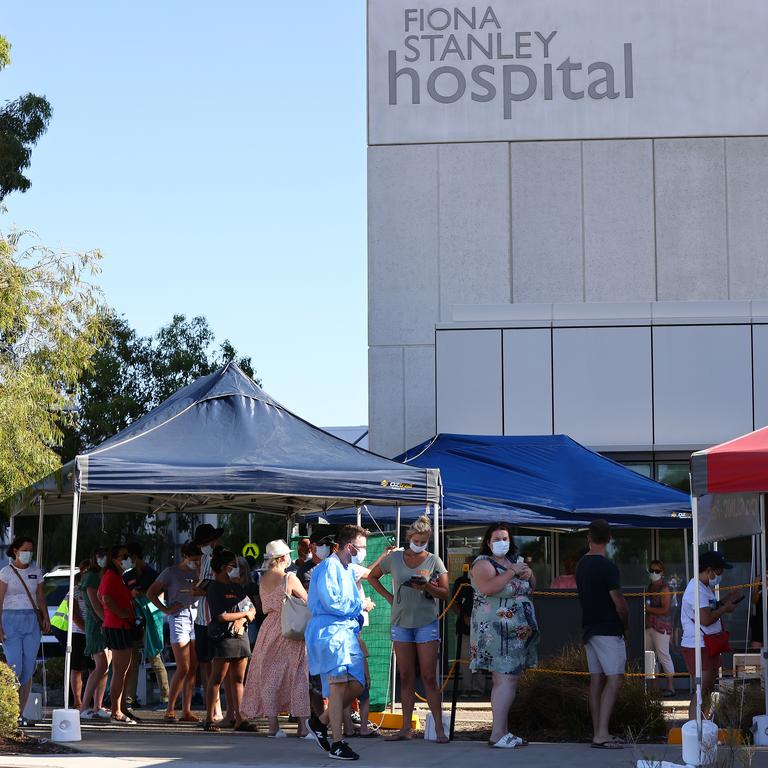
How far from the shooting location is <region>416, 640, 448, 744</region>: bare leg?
38.9 feet

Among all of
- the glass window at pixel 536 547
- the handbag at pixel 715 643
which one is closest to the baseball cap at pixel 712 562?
the handbag at pixel 715 643

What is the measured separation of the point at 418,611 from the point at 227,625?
2100 millimetres

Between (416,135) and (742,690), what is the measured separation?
15764mm

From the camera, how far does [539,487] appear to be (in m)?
17.8

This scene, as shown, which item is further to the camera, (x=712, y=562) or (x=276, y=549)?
(x=712, y=562)

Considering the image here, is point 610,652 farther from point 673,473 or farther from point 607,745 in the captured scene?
point 673,473

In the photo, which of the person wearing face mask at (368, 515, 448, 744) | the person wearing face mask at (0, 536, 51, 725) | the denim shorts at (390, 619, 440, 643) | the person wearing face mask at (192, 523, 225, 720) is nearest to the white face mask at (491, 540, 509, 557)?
the person wearing face mask at (368, 515, 448, 744)

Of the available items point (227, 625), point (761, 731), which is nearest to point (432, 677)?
point (227, 625)

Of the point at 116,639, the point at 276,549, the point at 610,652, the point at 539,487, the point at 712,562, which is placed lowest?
the point at 116,639

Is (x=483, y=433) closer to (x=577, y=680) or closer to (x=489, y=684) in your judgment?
(x=489, y=684)

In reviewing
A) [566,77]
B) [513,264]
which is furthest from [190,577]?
[566,77]

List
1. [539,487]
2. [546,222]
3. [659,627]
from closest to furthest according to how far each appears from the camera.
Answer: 1. [539,487]
2. [659,627]
3. [546,222]

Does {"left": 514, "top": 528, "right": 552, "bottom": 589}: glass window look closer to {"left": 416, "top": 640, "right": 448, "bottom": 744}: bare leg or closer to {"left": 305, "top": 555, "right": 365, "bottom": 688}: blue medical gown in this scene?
{"left": 416, "top": 640, "right": 448, "bottom": 744}: bare leg

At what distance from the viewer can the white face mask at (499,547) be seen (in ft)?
37.8
